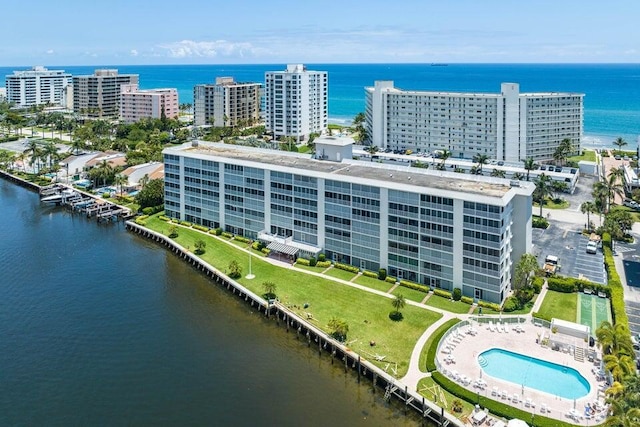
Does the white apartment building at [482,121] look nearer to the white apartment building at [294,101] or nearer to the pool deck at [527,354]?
the white apartment building at [294,101]

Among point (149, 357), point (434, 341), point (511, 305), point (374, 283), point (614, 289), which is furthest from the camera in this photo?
point (374, 283)

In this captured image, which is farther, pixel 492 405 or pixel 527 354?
pixel 527 354

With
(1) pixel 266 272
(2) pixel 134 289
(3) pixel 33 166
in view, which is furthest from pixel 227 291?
(3) pixel 33 166

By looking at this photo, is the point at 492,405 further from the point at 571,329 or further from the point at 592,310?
the point at 592,310

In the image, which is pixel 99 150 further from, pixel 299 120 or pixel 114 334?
pixel 114 334

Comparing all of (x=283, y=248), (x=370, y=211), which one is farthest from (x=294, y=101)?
(x=370, y=211)

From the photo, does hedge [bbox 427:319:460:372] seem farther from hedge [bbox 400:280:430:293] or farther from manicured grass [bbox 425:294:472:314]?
hedge [bbox 400:280:430:293]
